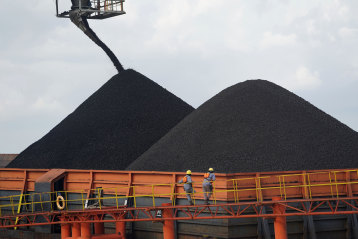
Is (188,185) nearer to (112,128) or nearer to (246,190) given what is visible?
(246,190)

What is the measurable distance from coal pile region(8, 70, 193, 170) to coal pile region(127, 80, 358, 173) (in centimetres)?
394

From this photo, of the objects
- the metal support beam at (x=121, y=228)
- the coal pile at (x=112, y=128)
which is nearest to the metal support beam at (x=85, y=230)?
the metal support beam at (x=121, y=228)

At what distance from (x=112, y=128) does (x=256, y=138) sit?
1058 centimetres

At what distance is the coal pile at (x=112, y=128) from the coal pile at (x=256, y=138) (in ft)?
12.9

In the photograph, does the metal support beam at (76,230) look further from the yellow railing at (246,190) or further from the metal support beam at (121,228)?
the metal support beam at (121,228)

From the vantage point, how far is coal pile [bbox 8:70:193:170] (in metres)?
27.1

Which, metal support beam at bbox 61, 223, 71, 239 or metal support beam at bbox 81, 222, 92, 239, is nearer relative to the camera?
metal support beam at bbox 81, 222, 92, 239

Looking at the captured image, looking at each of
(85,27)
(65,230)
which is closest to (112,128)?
(85,27)

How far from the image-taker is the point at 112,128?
29016mm

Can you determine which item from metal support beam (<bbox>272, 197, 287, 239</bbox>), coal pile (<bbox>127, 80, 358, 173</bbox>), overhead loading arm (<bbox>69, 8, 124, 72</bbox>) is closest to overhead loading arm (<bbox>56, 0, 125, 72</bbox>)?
overhead loading arm (<bbox>69, 8, 124, 72</bbox>)

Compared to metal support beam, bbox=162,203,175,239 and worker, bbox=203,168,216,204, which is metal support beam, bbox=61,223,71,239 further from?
worker, bbox=203,168,216,204

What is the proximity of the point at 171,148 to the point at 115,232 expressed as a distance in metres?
4.48

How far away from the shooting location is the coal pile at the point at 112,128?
89.0 feet

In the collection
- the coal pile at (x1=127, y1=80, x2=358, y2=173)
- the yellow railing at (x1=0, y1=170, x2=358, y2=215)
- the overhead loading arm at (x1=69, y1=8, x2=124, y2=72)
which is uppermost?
the overhead loading arm at (x1=69, y1=8, x2=124, y2=72)
